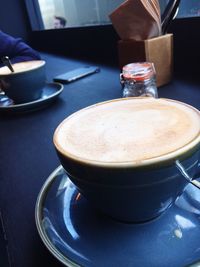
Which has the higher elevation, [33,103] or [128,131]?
[128,131]

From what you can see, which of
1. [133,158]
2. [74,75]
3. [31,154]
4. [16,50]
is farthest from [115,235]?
[16,50]

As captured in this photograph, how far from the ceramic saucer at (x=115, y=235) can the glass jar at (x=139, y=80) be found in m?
0.29

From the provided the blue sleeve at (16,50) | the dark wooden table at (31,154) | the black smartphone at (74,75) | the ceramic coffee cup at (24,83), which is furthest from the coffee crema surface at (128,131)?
the blue sleeve at (16,50)

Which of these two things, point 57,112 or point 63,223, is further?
point 57,112

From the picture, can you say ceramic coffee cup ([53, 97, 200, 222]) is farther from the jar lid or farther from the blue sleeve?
the blue sleeve

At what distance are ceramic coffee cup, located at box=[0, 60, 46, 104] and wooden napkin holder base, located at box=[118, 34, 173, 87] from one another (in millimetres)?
204

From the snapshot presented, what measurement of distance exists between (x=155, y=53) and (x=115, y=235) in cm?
51

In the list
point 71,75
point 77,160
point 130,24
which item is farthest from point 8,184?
point 71,75

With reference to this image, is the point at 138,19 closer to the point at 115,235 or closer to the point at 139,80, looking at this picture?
the point at 139,80

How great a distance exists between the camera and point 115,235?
0.88 ft

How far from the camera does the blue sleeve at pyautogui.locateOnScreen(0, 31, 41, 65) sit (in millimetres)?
1005

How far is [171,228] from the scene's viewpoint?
27 centimetres

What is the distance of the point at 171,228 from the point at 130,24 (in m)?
0.53

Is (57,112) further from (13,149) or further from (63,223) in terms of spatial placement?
(63,223)
